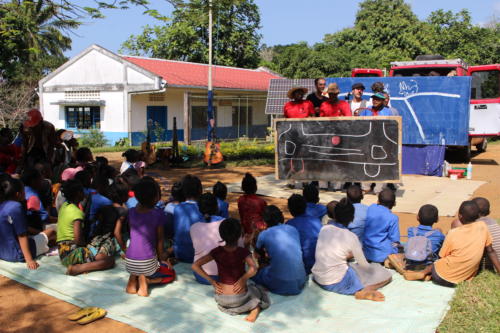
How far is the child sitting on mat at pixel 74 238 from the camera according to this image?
4.71 metres

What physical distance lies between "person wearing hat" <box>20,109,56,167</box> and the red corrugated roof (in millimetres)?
13551

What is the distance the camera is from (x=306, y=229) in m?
4.66

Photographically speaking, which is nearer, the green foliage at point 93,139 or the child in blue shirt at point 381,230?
the child in blue shirt at point 381,230

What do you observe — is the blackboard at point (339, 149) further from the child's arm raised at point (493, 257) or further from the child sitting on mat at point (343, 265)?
the child sitting on mat at point (343, 265)

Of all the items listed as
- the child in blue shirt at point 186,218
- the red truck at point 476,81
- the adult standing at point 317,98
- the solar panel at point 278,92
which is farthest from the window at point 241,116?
the child in blue shirt at point 186,218

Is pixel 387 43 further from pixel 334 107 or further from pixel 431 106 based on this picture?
pixel 334 107

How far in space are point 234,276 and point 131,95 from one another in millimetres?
18595

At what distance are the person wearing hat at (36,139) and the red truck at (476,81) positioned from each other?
31.8 ft

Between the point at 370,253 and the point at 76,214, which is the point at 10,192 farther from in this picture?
the point at 370,253

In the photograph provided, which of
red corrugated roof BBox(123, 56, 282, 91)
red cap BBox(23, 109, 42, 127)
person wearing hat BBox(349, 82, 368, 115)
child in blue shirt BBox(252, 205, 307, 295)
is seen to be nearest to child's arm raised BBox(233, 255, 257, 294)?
child in blue shirt BBox(252, 205, 307, 295)

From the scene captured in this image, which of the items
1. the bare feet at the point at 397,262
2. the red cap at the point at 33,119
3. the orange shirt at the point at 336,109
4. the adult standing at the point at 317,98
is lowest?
the bare feet at the point at 397,262

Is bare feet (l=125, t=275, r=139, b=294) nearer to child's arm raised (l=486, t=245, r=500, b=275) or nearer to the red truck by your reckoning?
child's arm raised (l=486, t=245, r=500, b=275)

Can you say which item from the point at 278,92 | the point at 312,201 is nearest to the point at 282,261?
the point at 312,201

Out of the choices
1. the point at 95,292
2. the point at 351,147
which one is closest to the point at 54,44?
the point at 351,147
